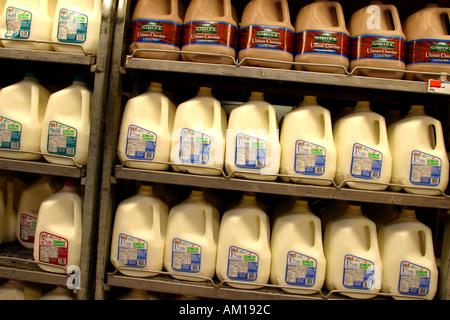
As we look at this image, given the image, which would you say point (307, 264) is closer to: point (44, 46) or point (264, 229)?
point (264, 229)

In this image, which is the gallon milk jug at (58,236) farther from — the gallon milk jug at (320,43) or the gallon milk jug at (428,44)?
the gallon milk jug at (428,44)

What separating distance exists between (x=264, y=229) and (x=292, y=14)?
125 centimetres

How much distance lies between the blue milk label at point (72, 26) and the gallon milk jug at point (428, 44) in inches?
60.7

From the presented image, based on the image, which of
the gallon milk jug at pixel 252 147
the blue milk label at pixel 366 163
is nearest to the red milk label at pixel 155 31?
the gallon milk jug at pixel 252 147

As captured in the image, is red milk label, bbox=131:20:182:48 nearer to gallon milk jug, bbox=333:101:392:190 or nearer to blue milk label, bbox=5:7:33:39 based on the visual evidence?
blue milk label, bbox=5:7:33:39

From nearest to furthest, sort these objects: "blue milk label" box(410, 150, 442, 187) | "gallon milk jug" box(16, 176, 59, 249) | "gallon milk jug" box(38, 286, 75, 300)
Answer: "blue milk label" box(410, 150, 442, 187) → "gallon milk jug" box(38, 286, 75, 300) → "gallon milk jug" box(16, 176, 59, 249)

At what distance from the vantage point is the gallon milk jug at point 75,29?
4.52ft

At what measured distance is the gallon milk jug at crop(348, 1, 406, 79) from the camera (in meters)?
1.34

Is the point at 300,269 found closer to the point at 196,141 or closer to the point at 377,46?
the point at 196,141

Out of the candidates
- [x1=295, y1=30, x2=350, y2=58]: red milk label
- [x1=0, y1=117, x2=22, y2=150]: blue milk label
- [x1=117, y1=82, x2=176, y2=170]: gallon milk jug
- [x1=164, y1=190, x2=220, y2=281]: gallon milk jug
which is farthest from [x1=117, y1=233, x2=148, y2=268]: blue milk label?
[x1=295, y1=30, x2=350, y2=58]: red milk label

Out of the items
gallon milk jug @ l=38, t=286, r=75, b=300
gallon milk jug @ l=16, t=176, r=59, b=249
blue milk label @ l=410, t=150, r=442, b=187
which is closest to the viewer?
blue milk label @ l=410, t=150, r=442, b=187

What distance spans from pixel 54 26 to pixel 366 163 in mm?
1578

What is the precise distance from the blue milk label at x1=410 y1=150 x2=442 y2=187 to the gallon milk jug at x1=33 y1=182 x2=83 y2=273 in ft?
5.19
